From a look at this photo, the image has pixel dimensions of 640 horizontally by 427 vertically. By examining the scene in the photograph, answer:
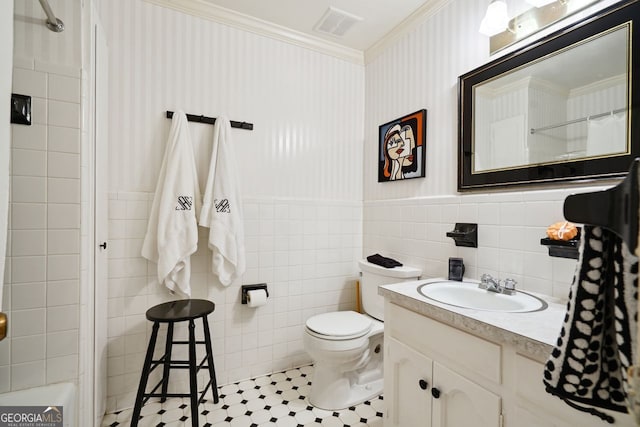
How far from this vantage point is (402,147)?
2.04 m

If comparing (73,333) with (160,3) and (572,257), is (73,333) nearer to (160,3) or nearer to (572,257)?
(160,3)

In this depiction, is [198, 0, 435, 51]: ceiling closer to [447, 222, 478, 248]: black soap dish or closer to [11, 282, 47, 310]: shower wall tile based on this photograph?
[447, 222, 478, 248]: black soap dish

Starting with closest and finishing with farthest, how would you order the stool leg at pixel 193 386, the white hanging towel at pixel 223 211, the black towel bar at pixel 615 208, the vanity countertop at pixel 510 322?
1. the black towel bar at pixel 615 208
2. the vanity countertop at pixel 510 322
3. the stool leg at pixel 193 386
4. the white hanging towel at pixel 223 211

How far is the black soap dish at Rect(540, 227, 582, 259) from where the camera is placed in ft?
3.61

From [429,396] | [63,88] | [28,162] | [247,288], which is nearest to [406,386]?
[429,396]

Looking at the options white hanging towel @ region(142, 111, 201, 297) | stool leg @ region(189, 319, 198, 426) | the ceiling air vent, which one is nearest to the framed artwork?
the ceiling air vent

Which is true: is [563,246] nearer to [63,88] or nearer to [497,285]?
[497,285]

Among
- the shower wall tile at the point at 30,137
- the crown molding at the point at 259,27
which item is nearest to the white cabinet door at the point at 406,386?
the shower wall tile at the point at 30,137

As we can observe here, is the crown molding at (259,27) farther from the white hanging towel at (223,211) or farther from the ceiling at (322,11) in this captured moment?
the white hanging towel at (223,211)

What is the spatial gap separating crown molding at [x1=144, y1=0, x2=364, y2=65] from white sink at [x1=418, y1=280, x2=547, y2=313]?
1.89m

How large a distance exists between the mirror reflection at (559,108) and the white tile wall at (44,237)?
1878mm

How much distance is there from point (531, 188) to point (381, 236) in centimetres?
106

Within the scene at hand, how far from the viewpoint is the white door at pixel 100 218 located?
1391mm

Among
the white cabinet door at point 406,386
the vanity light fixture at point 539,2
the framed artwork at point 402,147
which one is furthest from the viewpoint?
the framed artwork at point 402,147
